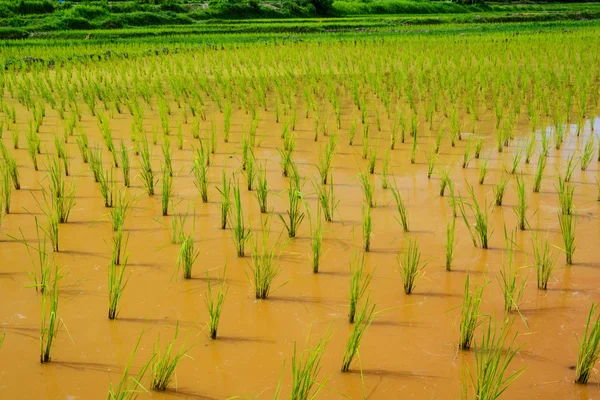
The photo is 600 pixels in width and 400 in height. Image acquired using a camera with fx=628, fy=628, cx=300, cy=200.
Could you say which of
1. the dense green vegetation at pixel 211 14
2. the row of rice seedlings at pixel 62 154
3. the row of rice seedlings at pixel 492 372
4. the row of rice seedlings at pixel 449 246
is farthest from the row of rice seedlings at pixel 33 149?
the dense green vegetation at pixel 211 14

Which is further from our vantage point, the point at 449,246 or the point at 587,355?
the point at 449,246

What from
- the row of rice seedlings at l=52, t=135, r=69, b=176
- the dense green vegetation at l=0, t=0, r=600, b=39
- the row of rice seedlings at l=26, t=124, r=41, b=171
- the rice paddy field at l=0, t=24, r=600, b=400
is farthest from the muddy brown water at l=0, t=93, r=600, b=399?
the dense green vegetation at l=0, t=0, r=600, b=39

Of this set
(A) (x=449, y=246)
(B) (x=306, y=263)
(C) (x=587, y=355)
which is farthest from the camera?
(B) (x=306, y=263)

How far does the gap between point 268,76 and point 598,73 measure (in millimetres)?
4457

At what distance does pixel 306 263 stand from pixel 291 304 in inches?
16.7

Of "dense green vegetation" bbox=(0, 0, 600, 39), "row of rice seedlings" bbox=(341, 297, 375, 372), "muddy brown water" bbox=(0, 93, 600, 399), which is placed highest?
"dense green vegetation" bbox=(0, 0, 600, 39)

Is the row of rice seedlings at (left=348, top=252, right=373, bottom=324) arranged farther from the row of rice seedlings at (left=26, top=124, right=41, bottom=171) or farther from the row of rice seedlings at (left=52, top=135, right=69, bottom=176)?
the row of rice seedlings at (left=26, top=124, right=41, bottom=171)

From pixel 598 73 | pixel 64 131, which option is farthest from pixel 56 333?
pixel 598 73

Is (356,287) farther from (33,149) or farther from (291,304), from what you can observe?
(33,149)

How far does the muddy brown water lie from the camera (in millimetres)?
2152

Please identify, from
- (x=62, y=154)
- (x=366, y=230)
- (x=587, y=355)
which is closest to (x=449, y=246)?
(x=366, y=230)

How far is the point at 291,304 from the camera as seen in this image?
2680 millimetres

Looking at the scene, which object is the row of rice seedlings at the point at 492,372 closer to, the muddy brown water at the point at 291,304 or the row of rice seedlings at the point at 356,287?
the muddy brown water at the point at 291,304

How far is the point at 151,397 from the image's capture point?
205 cm
